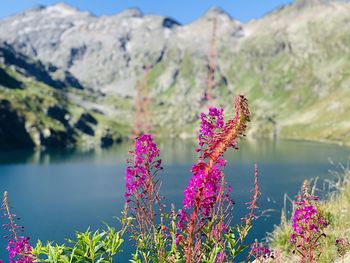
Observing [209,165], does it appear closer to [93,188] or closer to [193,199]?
[193,199]

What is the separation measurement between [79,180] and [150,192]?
129440 mm

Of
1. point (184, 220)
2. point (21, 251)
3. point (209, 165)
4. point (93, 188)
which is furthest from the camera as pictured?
point (93, 188)

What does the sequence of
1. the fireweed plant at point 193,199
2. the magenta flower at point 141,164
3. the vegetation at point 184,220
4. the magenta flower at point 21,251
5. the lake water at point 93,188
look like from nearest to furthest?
the fireweed plant at point 193,199
the vegetation at point 184,220
the magenta flower at point 141,164
the magenta flower at point 21,251
the lake water at point 93,188

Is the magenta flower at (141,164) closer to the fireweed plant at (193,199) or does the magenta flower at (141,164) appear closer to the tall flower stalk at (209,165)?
the fireweed plant at (193,199)

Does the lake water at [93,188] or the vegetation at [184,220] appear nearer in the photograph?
the vegetation at [184,220]

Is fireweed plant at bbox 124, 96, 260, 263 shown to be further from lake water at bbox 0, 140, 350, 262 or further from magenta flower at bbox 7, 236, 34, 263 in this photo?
lake water at bbox 0, 140, 350, 262

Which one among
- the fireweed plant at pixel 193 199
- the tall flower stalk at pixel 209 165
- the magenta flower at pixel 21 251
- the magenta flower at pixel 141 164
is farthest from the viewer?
the magenta flower at pixel 21 251

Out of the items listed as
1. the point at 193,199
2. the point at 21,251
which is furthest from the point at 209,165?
the point at 21,251

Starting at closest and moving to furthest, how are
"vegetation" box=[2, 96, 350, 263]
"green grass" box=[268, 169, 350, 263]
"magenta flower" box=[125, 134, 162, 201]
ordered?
"vegetation" box=[2, 96, 350, 263] < "magenta flower" box=[125, 134, 162, 201] < "green grass" box=[268, 169, 350, 263]

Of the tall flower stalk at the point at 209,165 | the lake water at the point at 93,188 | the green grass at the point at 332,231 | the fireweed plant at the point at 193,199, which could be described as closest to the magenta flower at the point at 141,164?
the fireweed plant at the point at 193,199

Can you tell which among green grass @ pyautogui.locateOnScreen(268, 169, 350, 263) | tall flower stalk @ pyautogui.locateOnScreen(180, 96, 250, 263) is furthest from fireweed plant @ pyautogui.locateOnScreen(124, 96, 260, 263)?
green grass @ pyautogui.locateOnScreen(268, 169, 350, 263)

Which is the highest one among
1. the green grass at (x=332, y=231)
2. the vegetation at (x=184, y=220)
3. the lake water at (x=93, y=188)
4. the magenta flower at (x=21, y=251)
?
the vegetation at (x=184, y=220)

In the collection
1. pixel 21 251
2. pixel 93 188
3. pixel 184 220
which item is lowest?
pixel 93 188

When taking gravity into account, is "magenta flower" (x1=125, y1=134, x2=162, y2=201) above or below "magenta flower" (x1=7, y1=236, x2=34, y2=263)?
above
